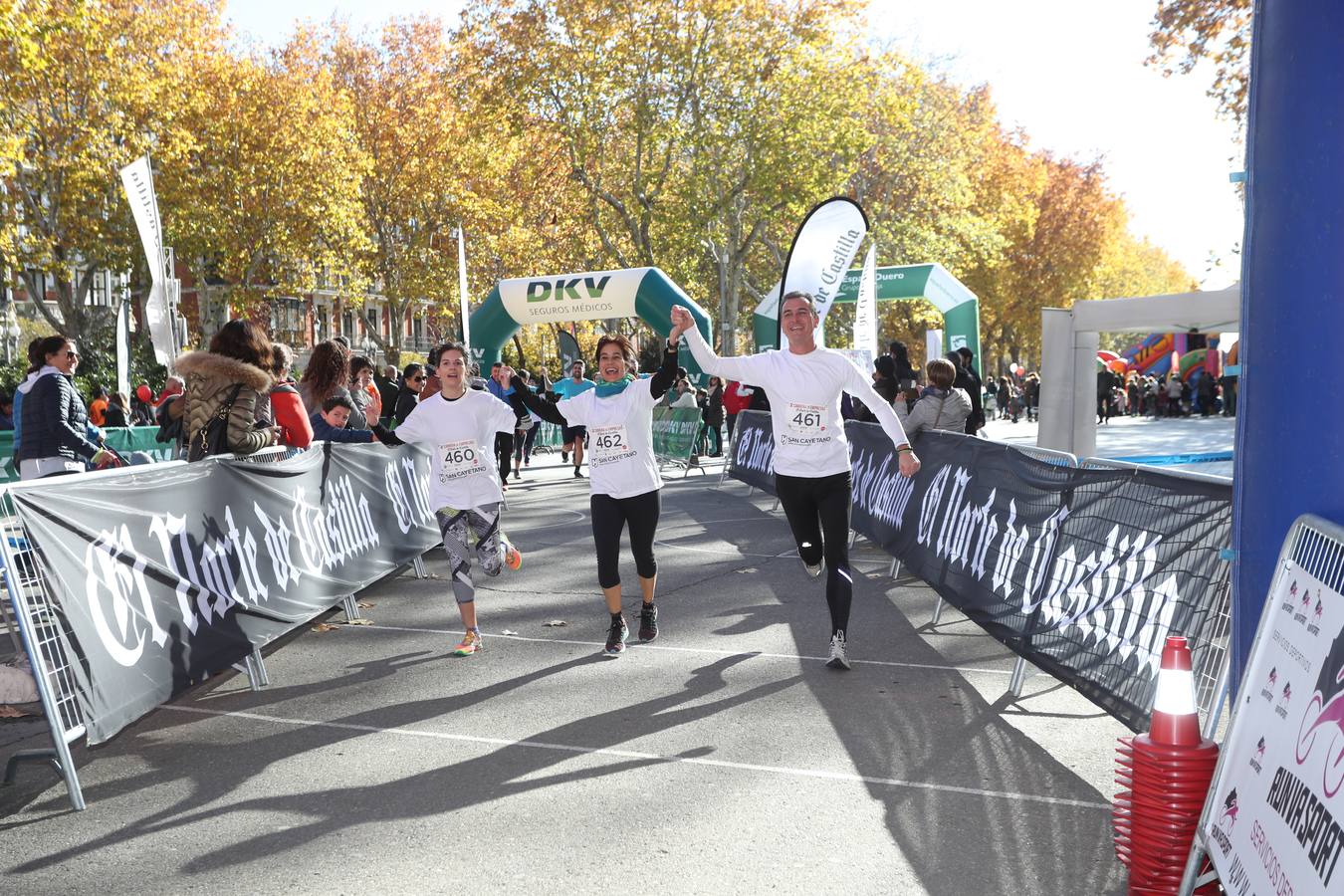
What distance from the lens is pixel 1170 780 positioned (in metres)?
3.38

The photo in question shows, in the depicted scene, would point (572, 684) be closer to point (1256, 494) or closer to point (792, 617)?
point (792, 617)

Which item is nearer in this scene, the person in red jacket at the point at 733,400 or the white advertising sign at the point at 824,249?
the white advertising sign at the point at 824,249

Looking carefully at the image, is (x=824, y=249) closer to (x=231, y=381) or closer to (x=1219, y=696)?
(x=231, y=381)

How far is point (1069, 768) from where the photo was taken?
16.4 feet

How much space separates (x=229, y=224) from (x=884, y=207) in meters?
21.3

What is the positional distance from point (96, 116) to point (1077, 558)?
29.4 m

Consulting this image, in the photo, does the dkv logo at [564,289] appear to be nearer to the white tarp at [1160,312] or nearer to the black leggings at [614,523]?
the white tarp at [1160,312]

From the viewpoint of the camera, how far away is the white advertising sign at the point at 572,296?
2231 cm

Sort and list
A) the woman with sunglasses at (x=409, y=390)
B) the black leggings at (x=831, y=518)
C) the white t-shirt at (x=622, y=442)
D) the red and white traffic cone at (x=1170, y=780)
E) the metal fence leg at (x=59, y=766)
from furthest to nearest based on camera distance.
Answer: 1. the woman with sunglasses at (x=409, y=390)
2. the white t-shirt at (x=622, y=442)
3. the black leggings at (x=831, y=518)
4. the metal fence leg at (x=59, y=766)
5. the red and white traffic cone at (x=1170, y=780)

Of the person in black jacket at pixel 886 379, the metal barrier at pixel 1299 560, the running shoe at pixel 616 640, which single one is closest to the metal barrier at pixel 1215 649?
the metal barrier at pixel 1299 560

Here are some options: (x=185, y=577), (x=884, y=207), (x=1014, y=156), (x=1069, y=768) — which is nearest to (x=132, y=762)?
(x=185, y=577)

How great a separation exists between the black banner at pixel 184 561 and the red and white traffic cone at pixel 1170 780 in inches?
147

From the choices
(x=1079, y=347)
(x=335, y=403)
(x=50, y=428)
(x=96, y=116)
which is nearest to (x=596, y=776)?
(x=335, y=403)

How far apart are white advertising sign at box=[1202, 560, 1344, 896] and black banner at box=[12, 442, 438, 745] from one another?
156 inches
